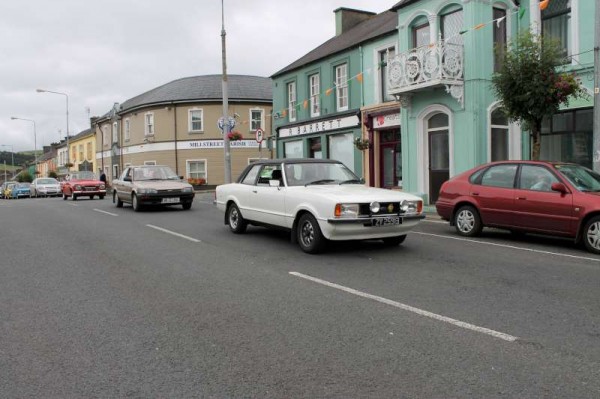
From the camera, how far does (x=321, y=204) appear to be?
816 centimetres

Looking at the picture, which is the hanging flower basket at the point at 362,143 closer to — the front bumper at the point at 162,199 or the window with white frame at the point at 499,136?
the window with white frame at the point at 499,136

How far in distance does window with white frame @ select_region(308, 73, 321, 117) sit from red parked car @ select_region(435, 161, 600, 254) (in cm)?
1449

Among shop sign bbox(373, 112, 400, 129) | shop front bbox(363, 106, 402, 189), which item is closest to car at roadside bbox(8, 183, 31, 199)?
shop front bbox(363, 106, 402, 189)

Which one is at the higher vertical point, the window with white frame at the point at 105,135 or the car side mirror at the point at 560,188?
the window with white frame at the point at 105,135

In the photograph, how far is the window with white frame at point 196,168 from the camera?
39.6 metres

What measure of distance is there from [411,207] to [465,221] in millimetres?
2666

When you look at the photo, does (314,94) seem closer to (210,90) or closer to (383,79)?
(383,79)

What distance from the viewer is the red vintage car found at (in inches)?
1086

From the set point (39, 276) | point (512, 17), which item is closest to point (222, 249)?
point (39, 276)

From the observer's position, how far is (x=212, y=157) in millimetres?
39688

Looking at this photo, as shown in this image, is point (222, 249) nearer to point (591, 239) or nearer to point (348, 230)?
point (348, 230)

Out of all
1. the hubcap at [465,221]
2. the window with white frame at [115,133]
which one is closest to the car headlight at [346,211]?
the hubcap at [465,221]

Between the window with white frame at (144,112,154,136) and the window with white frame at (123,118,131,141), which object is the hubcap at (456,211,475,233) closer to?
the window with white frame at (144,112,154,136)

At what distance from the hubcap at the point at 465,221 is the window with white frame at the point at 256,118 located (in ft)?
100
